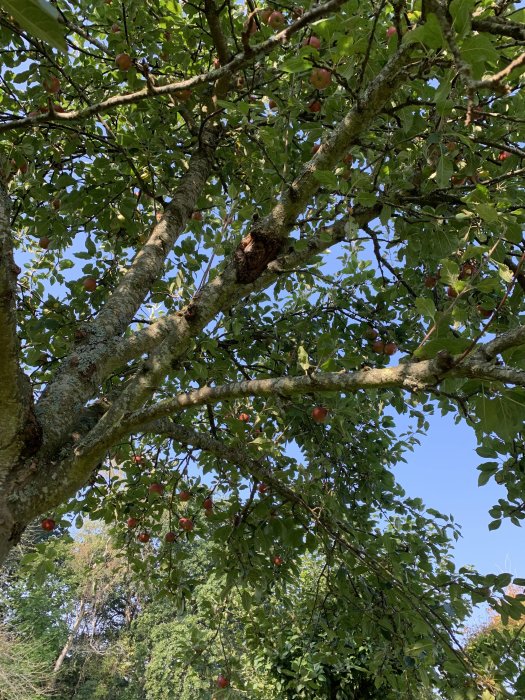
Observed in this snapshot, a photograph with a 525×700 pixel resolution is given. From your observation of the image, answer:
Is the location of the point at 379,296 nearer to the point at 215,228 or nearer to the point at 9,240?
the point at 215,228

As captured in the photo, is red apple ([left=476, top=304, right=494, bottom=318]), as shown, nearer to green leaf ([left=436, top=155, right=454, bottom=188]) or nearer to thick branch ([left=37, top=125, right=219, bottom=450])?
green leaf ([left=436, top=155, right=454, bottom=188])

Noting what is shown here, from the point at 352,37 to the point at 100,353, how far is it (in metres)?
1.78

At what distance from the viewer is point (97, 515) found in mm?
3459

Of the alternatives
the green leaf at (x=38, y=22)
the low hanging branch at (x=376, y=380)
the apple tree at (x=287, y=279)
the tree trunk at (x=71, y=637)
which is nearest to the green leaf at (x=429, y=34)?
the apple tree at (x=287, y=279)

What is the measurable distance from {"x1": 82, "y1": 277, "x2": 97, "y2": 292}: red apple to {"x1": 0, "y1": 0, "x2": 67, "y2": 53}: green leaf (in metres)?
3.34

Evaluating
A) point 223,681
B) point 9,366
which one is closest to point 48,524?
point 223,681

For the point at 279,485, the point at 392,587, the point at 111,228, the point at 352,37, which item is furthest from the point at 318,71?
the point at 392,587

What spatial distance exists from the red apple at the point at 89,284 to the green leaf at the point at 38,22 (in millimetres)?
3343

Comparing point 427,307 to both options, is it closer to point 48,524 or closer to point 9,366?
point 9,366

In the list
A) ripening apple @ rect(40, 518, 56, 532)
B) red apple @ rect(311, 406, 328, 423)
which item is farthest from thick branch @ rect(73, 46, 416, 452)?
ripening apple @ rect(40, 518, 56, 532)

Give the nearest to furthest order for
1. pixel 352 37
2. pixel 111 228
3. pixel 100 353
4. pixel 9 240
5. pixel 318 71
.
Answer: pixel 9 240 → pixel 352 37 → pixel 318 71 → pixel 100 353 → pixel 111 228

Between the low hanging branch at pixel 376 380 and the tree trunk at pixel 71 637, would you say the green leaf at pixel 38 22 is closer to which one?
the low hanging branch at pixel 376 380

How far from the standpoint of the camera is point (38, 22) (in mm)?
352

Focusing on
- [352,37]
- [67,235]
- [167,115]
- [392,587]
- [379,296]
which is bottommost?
[392,587]
